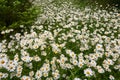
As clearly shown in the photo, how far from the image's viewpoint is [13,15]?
23.1 feet

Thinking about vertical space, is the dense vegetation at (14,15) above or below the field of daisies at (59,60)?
above

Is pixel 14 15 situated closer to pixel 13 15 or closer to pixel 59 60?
pixel 13 15

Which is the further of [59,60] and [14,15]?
[14,15]

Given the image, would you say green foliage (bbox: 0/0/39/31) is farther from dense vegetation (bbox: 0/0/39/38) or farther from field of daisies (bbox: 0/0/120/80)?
field of daisies (bbox: 0/0/120/80)

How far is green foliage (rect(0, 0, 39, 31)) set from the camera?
678 centimetres

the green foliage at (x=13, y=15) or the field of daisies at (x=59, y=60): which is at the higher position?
the green foliage at (x=13, y=15)

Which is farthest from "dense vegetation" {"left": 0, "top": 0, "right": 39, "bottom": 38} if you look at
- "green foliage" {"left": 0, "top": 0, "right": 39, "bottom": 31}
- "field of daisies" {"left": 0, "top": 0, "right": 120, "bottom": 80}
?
"field of daisies" {"left": 0, "top": 0, "right": 120, "bottom": 80}

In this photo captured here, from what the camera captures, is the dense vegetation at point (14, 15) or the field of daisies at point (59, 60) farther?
the dense vegetation at point (14, 15)

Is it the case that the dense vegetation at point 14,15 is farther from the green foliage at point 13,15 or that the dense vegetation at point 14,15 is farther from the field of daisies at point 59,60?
the field of daisies at point 59,60

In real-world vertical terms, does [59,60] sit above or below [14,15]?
below

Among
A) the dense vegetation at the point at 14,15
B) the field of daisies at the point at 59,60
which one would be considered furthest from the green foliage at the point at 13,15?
the field of daisies at the point at 59,60

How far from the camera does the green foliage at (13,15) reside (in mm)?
6777

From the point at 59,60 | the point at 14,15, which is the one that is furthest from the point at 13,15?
the point at 59,60

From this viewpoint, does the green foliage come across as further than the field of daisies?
Yes
